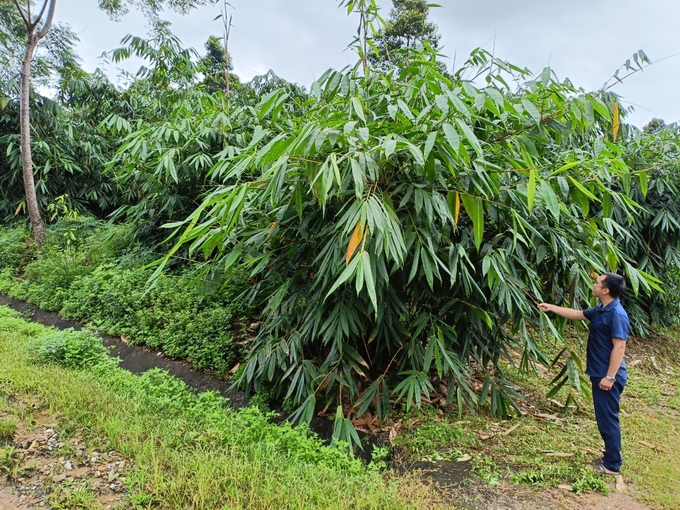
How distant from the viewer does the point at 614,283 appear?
1930mm

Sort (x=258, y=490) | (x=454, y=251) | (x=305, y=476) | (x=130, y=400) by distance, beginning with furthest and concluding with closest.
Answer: (x=130, y=400)
(x=454, y=251)
(x=305, y=476)
(x=258, y=490)

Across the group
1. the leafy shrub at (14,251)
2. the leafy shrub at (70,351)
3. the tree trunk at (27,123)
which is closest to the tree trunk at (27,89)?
the tree trunk at (27,123)

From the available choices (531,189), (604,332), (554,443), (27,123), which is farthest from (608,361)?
(27,123)

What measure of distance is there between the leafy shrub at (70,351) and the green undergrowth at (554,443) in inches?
86.4

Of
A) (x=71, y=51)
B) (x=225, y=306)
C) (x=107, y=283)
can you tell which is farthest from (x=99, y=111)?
(x=225, y=306)

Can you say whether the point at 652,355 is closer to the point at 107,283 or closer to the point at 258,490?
the point at 258,490

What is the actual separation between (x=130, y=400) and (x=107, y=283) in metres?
2.34

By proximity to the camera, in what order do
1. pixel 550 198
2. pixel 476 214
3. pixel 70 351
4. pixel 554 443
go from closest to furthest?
1. pixel 550 198
2. pixel 476 214
3. pixel 554 443
4. pixel 70 351

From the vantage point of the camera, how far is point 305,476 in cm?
158

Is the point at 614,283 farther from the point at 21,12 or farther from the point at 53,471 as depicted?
the point at 21,12

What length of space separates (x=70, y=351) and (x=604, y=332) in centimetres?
332

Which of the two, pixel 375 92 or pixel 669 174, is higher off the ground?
pixel 669 174

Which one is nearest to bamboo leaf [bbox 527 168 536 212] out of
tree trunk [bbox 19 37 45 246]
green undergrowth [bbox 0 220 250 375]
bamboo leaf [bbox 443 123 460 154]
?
bamboo leaf [bbox 443 123 460 154]

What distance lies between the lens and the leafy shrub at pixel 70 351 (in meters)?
2.69
